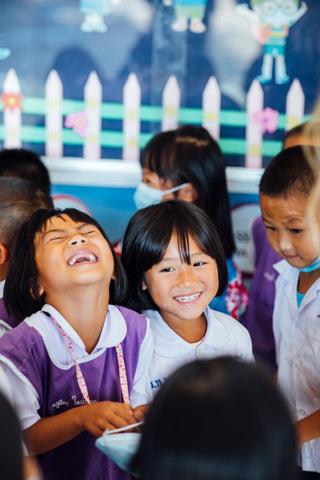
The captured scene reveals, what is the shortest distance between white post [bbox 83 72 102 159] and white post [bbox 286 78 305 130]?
1.07 metres

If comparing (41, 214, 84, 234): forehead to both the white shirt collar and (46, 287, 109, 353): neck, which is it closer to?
(46, 287, 109, 353): neck

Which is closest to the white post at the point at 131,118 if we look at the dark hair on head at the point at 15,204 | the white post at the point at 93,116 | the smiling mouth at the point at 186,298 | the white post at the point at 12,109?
the white post at the point at 93,116

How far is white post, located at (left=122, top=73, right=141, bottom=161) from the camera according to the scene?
10.9 ft

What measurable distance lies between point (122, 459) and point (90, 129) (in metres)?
2.46

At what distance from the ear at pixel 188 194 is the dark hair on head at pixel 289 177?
60cm

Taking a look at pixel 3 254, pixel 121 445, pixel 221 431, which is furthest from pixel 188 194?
pixel 221 431

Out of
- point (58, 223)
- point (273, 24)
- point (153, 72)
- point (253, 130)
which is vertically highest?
point (273, 24)

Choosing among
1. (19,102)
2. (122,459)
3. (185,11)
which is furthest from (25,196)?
(185,11)

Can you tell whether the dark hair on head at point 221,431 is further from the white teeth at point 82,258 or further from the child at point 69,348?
the white teeth at point 82,258

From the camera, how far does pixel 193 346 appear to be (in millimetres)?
1863

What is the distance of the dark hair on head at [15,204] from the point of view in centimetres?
201

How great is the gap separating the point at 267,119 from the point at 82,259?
2.00 m

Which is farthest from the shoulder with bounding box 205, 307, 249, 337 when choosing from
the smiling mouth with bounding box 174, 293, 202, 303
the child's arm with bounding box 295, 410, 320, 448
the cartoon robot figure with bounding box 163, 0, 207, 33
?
the cartoon robot figure with bounding box 163, 0, 207, 33

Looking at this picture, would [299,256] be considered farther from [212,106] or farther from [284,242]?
[212,106]
